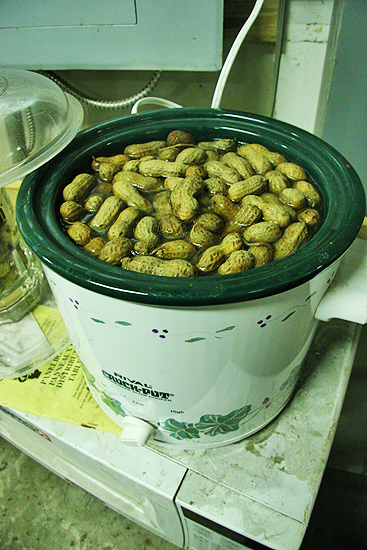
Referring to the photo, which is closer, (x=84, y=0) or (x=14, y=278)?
(x=84, y=0)

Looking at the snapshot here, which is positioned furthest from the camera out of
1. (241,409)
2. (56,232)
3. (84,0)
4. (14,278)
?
(14,278)

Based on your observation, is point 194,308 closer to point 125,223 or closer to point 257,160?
point 125,223

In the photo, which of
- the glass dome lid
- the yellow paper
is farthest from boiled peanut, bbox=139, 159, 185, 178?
the yellow paper

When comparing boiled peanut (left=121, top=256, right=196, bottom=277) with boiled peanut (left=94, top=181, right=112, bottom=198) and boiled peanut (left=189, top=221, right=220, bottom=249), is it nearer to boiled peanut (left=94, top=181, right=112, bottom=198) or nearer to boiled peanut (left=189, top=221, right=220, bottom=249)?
boiled peanut (left=189, top=221, right=220, bottom=249)

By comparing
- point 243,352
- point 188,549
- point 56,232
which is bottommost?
point 188,549

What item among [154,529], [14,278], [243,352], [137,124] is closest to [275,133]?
[137,124]

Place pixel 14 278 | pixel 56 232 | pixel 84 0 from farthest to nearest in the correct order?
pixel 14 278 < pixel 84 0 < pixel 56 232

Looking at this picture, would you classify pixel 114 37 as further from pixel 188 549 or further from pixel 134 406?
pixel 188 549
